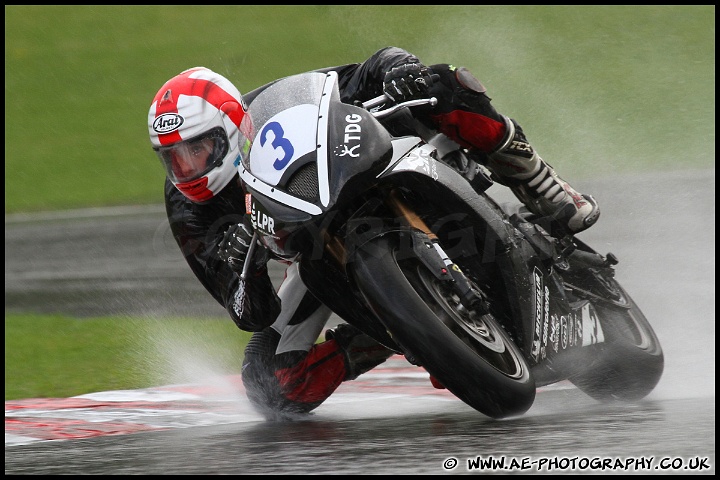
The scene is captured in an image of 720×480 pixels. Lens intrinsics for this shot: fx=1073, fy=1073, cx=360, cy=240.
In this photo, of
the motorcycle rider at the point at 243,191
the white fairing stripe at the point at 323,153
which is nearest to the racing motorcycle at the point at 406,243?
the white fairing stripe at the point at 323,153

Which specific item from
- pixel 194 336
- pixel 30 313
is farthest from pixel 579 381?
pixel 30 313

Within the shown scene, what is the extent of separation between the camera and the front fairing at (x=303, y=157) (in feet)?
11.2

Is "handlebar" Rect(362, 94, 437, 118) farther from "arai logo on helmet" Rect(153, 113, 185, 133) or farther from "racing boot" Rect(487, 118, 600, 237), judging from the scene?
"arai logo on helmet" Rect(153, 113, 185, 133)

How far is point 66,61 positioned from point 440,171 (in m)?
18.0

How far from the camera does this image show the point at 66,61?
2050 centimetres

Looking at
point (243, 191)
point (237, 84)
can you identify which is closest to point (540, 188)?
point (243, 191)

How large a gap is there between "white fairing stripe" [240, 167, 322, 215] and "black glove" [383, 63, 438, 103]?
68cm

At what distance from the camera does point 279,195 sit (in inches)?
136

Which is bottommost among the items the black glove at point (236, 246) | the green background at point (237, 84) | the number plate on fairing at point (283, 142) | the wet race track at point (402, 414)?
the wet race track at point (402, 414)

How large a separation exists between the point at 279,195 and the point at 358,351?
1.37 metres

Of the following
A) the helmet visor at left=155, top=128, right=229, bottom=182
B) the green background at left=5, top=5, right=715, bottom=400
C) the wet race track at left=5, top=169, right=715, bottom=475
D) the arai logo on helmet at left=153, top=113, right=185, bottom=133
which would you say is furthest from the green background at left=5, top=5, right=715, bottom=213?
the arai logo on helmet at left=153, top=113, right=185, bottom=133

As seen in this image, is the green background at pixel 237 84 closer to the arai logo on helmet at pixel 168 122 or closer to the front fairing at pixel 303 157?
the arai logo on helmet at pixel 168 122

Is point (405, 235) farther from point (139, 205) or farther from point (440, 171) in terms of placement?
point (139, 205)

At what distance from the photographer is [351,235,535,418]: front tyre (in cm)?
335
